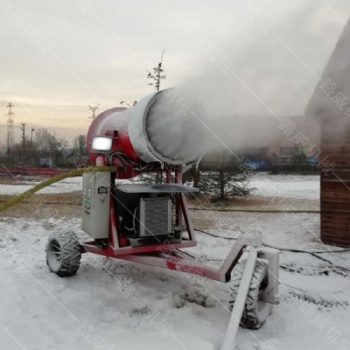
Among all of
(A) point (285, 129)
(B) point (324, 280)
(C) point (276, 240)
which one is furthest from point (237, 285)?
(C) point (276, 240)

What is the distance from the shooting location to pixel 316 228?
10664 mm

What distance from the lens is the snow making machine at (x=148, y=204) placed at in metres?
4.71

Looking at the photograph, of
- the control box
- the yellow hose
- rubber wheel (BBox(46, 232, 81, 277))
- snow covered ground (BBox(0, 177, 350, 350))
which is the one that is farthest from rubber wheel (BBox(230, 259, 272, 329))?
rubber wheel (BBox(46, 232, 81, 277))

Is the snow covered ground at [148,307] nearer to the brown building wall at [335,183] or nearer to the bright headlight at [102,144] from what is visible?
the brown building wall at [335,183]

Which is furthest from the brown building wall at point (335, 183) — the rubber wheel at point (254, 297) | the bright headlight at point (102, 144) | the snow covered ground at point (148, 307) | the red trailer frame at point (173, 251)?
the bright headlight at point (102, 144)

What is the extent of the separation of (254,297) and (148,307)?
1.55 meters

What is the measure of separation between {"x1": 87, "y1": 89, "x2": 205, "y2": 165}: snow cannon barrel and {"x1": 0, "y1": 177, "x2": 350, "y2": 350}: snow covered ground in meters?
1.44

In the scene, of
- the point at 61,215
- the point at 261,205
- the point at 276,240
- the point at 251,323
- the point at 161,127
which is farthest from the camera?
the point at 261,205

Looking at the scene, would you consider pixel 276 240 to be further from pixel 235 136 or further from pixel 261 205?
pixel 261 205

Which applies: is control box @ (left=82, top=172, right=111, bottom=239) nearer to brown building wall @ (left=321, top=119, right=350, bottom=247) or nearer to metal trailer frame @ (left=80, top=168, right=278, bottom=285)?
metal trailer frame @ (left=80, top=168, right=278, bottom=285)

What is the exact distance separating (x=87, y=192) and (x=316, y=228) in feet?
23.0

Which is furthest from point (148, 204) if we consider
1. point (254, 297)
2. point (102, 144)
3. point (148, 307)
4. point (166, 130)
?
point (254, 297)

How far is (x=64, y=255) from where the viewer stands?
19.5 feet

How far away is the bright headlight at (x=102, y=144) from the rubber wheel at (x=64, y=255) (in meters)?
1.54
